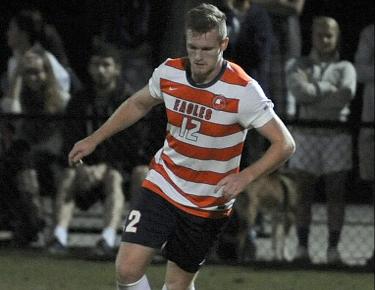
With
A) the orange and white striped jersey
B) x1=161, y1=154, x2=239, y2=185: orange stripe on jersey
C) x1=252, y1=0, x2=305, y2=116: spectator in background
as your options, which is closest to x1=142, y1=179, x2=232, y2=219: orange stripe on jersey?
the orange and white striped jersey

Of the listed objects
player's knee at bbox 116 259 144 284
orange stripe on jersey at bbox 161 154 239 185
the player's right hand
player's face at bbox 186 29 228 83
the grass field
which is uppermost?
player's face at bbox 186 29 228 83

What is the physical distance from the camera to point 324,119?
10328 mm

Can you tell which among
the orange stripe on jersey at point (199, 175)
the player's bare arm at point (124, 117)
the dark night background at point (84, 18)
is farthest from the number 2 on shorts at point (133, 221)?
the dark night background at point (84, 18)

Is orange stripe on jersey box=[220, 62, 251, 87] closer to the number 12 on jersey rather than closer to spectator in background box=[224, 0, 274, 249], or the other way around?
the number 12 on jersey

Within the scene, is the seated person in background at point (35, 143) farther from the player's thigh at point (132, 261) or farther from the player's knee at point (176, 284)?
the player's thigh at point (132, 261)

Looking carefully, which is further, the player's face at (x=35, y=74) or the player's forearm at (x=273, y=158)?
the player's face at (x=35, y=74)

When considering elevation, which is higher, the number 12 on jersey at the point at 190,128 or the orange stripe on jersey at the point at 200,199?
the number 12 on jersey at the point at 190,128

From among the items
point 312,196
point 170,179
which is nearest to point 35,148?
point 312,196

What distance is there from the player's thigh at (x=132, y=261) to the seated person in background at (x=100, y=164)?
11.2ft

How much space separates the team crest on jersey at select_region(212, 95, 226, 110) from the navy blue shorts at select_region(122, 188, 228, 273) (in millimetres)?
558

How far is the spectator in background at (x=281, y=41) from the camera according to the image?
34.3ft

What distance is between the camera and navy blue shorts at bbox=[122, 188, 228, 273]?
681cm

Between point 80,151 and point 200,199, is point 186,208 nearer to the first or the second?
point 200,199

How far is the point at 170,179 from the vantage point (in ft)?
22.6
